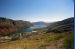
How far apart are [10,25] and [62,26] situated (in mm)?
1057

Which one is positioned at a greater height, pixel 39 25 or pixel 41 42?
pixel 39 25

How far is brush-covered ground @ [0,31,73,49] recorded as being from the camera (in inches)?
129

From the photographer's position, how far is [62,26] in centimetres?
340

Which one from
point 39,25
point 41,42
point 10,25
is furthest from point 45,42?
point 10,25

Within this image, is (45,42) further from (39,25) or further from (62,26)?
(62,26)

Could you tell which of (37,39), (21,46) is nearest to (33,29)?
(37,39)

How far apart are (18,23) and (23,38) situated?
32 centimetres

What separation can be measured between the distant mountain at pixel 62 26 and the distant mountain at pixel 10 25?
473mm

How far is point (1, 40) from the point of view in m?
3.21

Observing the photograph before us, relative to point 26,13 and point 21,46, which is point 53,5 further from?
point 21,46

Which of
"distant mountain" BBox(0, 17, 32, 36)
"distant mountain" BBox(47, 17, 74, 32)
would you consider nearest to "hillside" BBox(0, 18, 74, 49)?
"distant mountain" BBox(47, 17, 74, 32)

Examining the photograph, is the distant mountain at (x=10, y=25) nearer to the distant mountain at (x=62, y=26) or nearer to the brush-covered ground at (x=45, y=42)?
the brush-covered ground at (x=45, y=42)

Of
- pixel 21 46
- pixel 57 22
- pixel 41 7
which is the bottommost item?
pixel 21 46

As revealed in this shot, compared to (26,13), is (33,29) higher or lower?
lower
